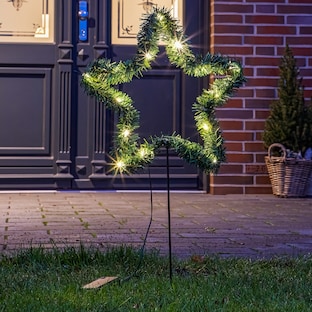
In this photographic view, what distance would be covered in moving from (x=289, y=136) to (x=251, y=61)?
2.40 feet

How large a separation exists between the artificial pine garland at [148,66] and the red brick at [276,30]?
3.58 metres

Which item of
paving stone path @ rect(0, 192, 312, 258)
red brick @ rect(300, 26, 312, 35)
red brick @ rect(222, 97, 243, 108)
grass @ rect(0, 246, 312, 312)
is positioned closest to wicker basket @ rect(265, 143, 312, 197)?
paving stone path @ rect(0, 192, 312, 258)

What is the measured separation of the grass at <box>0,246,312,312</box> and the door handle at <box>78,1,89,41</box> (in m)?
3.45

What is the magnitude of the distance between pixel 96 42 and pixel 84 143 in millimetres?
823

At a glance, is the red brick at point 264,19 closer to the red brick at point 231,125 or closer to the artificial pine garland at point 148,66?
the red brick at point 231,125

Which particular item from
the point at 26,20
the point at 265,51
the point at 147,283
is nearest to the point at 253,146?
the point at 265,51

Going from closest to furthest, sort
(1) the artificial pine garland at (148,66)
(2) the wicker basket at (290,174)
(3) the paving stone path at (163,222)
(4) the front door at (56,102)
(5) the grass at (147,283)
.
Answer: (5) the grass at (147,283) < (1) the artificial pine garland at (148,66) < (3) the paving stone path at (163,222) < (2) the wicker basket at (290,174) < (4) the front door at (56,102)

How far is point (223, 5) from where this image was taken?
20.8ft

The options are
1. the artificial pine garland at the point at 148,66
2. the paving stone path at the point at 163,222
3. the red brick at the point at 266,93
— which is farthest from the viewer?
the red brick at the point at 266,93

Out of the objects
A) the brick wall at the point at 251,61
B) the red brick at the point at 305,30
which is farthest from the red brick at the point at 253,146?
the red brick at the point at 305,30

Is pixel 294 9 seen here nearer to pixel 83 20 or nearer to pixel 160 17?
pixel 83 20

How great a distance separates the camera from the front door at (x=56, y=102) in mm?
6320

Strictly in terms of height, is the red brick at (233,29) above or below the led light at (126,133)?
above

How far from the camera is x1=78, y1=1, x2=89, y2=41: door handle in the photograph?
20.9 feet
